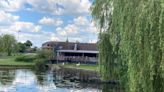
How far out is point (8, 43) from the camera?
113000 millimetres

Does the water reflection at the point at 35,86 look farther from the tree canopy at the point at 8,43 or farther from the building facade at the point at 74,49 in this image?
the tree canopy at the point at 8,43

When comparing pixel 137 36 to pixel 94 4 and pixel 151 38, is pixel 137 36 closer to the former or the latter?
pixel 151 38

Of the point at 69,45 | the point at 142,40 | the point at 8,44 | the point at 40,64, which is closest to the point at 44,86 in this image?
the point at 142,40

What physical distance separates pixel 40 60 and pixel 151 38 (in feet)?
244

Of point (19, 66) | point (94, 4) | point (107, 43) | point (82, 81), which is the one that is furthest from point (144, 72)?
point (19, 66)

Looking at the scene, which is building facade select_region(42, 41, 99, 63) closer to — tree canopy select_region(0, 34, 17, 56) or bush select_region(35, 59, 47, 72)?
tree canopy select_region(0, 34, 17, 56)

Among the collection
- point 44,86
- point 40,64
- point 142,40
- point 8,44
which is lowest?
point 44,86

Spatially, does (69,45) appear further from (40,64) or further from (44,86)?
(44,86)

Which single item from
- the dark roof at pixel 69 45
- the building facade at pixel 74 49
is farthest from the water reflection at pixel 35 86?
the dark roof at pixel 69 45

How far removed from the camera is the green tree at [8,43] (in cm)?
11295

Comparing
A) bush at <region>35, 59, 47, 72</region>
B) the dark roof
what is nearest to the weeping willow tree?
bush at <region>35, 59, 47, 72</region>

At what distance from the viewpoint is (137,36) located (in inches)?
533

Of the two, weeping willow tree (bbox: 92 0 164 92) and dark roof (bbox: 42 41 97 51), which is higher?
dark roof (bbox: 42 41 97 51)

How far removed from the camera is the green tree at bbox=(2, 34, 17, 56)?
11295 centimetres
